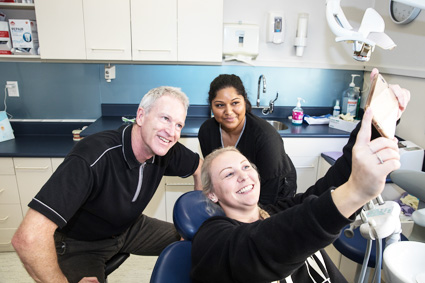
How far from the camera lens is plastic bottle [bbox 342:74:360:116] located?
9.53 ft

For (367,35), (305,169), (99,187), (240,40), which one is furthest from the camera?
(240,40)

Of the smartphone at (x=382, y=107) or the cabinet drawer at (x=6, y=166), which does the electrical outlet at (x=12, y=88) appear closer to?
the cabinet drawer at (x=6, y=166)

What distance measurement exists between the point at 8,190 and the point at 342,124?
271cm

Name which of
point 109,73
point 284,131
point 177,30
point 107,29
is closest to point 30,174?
point 109,73

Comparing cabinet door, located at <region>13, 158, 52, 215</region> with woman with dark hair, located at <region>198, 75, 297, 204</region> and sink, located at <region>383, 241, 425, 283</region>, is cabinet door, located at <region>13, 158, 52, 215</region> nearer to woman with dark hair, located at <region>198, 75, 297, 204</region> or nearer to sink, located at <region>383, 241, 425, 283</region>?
woman with dark hair, located at <region>198, 75, 297, 204</region>

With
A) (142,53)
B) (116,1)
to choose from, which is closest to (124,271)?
(142,53)

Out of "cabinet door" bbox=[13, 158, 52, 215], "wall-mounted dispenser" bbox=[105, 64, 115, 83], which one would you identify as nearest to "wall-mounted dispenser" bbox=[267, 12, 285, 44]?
"wall-mounted dispenser" bbox=[105, 64, 115, 83]

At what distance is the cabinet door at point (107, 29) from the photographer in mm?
2373

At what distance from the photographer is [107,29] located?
241 centimetres

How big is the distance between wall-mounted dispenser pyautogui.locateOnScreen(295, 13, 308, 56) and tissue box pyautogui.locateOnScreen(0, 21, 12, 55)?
7.88 ft

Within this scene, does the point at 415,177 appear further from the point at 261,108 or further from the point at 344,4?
the point at 344,4

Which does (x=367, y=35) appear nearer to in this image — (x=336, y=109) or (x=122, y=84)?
(x=336, y=109)

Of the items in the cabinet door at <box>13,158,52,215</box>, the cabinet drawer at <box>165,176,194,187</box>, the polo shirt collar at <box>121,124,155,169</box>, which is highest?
the polo shirt collar at <box>121,124,155,169</box>

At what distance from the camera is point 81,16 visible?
2.38 m
